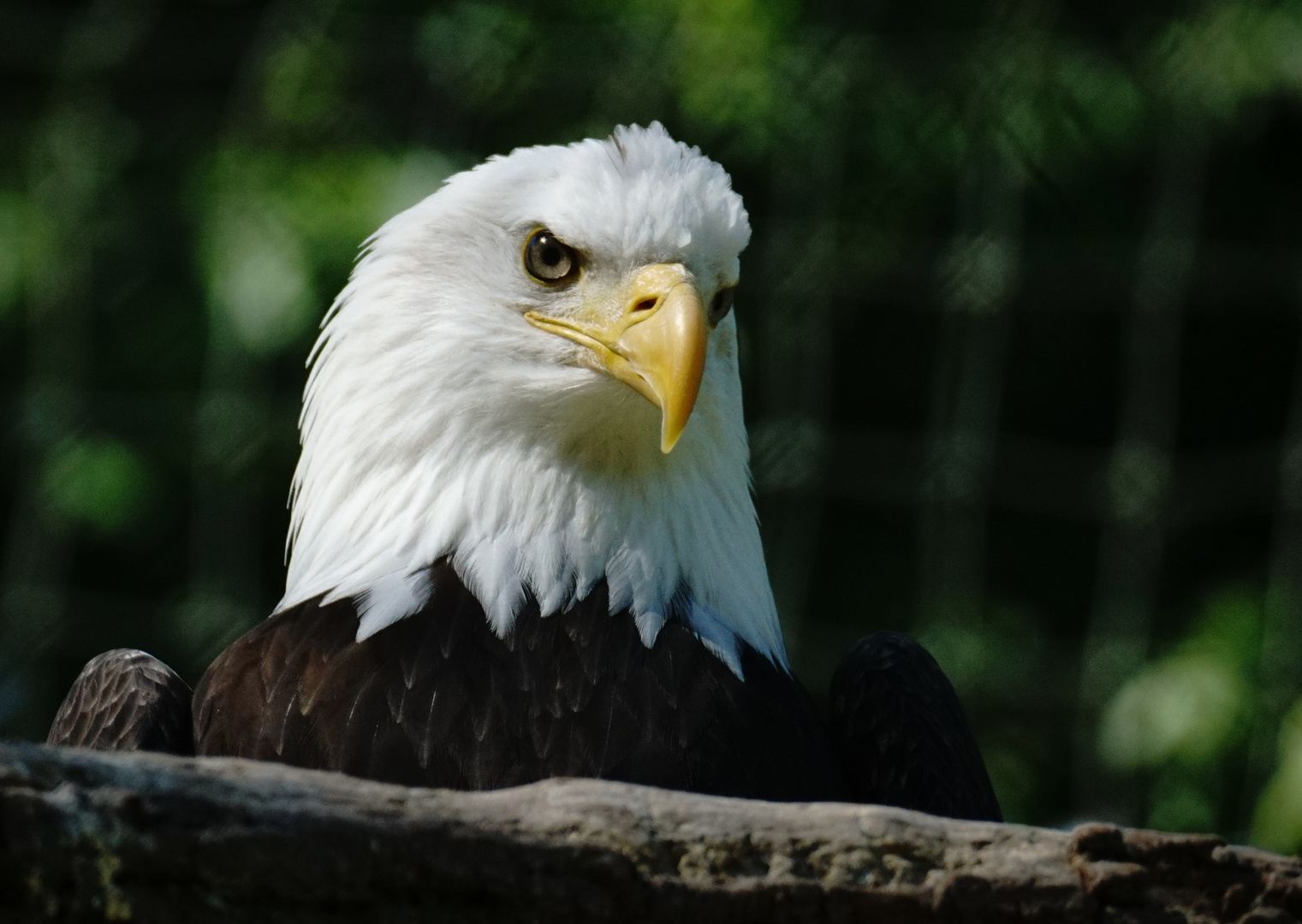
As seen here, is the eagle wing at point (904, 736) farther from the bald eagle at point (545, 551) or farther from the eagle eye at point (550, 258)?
the eagle eye at point (550, 258)

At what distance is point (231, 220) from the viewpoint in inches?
176

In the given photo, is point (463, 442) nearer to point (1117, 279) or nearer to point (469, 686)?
point (469, 686)

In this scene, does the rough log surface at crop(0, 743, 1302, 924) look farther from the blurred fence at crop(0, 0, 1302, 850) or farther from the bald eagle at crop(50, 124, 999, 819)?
the blurred fence at crop(0, 0, 1302, 850)

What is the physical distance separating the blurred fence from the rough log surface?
3166 mm

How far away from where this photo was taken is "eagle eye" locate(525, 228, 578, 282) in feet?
7.95

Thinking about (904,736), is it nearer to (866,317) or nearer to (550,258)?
(550,258)

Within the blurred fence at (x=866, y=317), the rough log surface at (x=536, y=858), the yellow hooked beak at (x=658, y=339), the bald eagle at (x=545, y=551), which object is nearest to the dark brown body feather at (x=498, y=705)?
the bald eagle at (x=545, y=551)

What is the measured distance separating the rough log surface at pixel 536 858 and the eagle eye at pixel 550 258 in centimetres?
106

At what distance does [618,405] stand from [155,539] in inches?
113

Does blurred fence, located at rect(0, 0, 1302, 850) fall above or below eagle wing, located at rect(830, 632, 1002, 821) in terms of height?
above

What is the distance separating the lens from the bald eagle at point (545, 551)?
7.01 ft

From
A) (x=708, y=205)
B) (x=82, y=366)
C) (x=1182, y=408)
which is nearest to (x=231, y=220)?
(x=82, y=366)

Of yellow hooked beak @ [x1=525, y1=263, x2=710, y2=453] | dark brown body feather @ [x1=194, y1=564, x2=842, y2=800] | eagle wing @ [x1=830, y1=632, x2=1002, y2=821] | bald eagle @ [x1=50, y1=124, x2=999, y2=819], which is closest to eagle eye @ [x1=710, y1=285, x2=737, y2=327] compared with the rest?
bald eagle @ [x1=50, y1=124, x2=999, y2=819]

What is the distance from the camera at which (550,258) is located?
2.43 m
